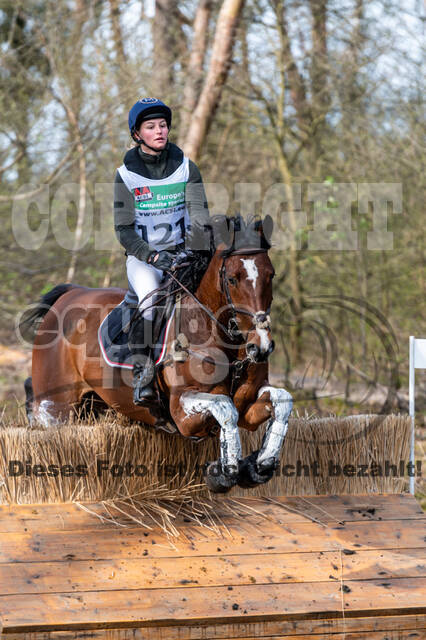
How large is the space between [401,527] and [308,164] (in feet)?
28.3

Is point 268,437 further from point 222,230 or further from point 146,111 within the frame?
point 146,111

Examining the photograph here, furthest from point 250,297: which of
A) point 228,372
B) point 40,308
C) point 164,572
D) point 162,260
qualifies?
point 40,308

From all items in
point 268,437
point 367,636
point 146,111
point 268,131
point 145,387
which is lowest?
point 367,636

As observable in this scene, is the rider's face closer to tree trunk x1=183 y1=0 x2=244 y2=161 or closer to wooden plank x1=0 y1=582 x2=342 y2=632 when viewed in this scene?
wooden plank x1=0 y1=582 x2=342 y2=632

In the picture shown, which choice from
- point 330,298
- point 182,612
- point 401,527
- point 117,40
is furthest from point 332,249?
point 182,612

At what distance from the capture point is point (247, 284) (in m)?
3.59

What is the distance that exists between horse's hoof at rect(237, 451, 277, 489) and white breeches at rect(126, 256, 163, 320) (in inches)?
41.6

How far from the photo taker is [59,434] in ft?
13.6

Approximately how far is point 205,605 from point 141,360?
1.45 metres

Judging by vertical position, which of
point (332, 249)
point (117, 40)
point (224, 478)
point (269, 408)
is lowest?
point (224, 478)

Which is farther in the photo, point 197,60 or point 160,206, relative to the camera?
point 197,60

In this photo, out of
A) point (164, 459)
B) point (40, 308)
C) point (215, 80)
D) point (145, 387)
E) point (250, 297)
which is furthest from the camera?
point (215, 80)

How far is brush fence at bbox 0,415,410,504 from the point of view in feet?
13.3

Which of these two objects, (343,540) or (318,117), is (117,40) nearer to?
(318,117)
